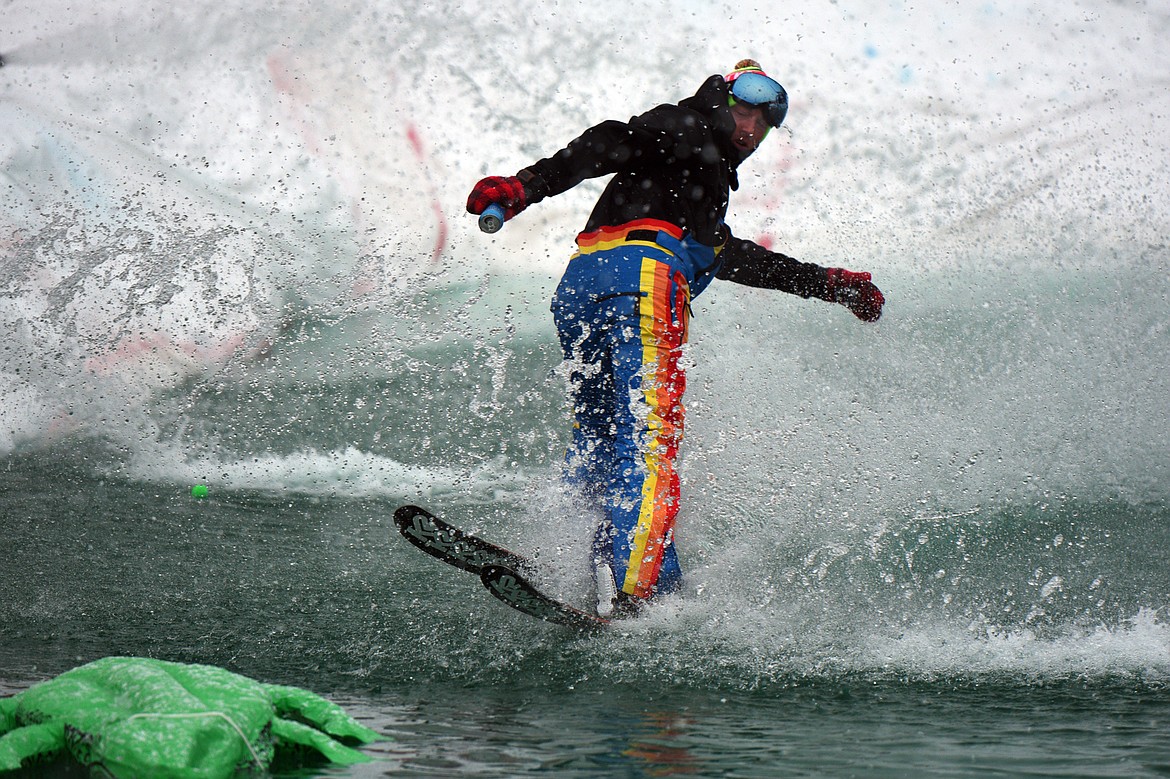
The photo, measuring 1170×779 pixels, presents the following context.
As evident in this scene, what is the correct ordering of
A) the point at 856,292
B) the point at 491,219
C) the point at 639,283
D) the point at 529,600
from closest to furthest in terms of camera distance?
the point at 529,600 → the point at 491,219 → the point at 639,283 → the point at 856,292

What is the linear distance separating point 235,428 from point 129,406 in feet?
2.56

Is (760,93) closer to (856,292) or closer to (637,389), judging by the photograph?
(856,292)

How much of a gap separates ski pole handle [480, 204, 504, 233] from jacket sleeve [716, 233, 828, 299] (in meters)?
0.79

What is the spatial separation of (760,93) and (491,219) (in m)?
0.81

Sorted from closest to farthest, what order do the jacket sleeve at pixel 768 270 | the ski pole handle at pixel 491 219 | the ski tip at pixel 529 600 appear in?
the ski tip at pixel 529 600 < the ski pole handle at pixel 491 219 < the jacket sleeve at pixel 768 270

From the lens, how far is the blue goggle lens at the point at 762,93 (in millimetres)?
2816

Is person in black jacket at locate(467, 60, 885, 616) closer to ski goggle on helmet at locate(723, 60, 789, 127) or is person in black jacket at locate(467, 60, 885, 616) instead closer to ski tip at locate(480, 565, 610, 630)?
ski goggle on helmet at locate(723, 60, 789, 127)

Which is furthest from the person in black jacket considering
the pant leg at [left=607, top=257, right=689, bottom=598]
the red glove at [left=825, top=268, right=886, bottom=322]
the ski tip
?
the red glove at [left=825, top=268, right=886, bottom=322]

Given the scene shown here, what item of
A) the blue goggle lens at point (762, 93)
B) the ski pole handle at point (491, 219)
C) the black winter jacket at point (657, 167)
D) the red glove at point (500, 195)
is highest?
the blue goggle lens at point (762, 93)

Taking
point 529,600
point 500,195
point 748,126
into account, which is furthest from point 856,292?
point 529,600

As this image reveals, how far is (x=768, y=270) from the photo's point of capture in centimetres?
315

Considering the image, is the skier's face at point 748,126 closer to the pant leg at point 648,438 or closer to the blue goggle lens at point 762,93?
the blue goggle lens at point 762,93

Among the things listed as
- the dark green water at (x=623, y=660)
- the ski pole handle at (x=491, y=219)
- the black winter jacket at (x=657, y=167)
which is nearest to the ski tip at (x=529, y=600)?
the dark green water at (x=623, y=660)

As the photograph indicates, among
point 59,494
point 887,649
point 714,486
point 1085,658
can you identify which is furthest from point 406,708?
point 59,494
